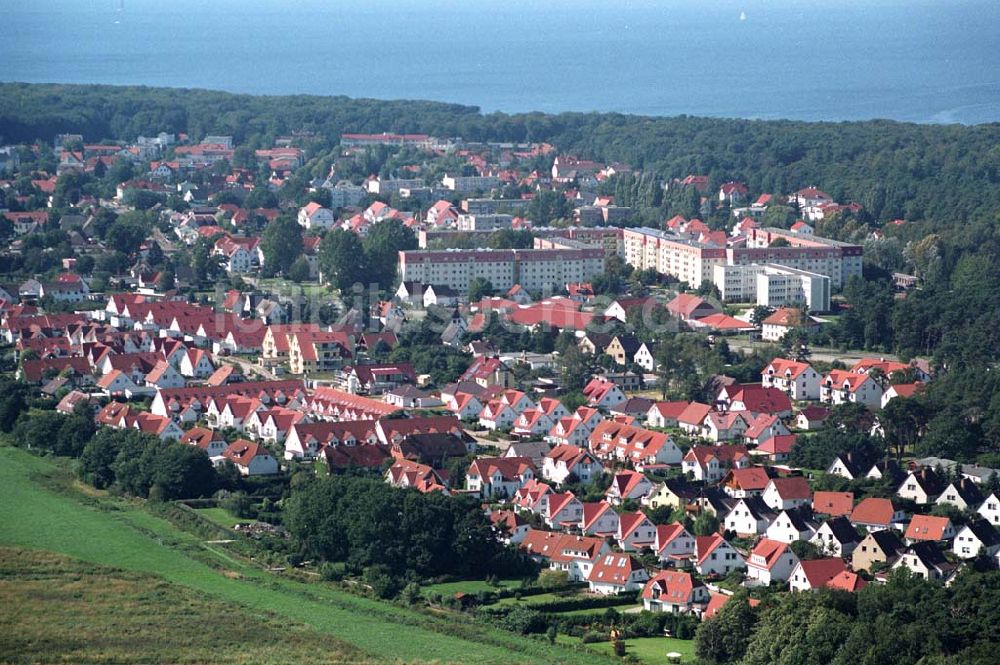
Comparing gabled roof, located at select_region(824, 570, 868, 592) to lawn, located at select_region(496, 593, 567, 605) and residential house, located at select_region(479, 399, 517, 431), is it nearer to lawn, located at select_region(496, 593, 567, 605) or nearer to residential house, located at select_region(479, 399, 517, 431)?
lawn, located at select_region(496, 593, 567, 605)

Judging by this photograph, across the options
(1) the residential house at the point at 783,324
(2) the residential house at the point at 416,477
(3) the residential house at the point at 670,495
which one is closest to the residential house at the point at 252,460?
(2) the residential house at the point at 416,477

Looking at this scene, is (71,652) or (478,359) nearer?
(71,652)

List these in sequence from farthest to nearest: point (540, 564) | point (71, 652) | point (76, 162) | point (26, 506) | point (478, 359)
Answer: point (76, 162) → point (478, 359) → point (26, 506) → point (540, 564) → point (71, 652)

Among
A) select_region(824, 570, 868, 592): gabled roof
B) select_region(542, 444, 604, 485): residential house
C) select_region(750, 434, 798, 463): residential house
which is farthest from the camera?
select_region(750, 434, 798, 463): residential house

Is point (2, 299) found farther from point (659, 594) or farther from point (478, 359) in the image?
point (659, 594)

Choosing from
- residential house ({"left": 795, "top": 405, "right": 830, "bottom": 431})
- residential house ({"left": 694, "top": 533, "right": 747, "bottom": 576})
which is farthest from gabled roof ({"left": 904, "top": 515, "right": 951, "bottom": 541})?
residential house ({"left": 795, "top": 405, "right": 830, "bottom": 431})

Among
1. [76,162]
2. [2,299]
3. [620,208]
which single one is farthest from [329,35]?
[2,299]

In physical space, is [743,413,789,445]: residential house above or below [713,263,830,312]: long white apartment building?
below

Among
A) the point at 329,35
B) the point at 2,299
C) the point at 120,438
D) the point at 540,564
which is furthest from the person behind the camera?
the point at 329,35
